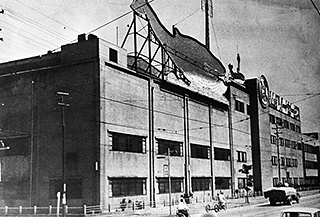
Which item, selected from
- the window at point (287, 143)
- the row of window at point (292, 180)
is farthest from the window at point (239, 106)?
the window at point (287, 143)

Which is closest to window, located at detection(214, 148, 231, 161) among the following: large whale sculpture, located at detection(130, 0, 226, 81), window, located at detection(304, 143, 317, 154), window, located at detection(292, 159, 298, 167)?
large whale sculpture, located at detection(130, 0, 226, 81)

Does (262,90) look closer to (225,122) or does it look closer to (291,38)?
(225,122)

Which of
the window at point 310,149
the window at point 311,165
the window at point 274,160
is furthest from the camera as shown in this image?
the window at point 310,149

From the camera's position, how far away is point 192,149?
5272 cm

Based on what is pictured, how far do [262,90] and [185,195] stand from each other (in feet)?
112

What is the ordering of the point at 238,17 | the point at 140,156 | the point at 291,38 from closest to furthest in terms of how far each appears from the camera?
the point at 291,38
the point at 238,17
the point at 140,156

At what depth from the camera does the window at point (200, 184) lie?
2052 inches

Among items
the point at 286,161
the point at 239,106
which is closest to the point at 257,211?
the point at 239,106

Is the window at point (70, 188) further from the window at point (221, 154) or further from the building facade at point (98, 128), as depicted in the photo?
the window at point (221, 154)

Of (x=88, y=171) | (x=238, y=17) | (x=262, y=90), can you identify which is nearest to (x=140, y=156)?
(x=88, y=171)

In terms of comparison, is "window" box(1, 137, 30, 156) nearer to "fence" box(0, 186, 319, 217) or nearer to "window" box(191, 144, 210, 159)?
"fence" box(0, 186, 319, 217)

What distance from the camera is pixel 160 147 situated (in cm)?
4597

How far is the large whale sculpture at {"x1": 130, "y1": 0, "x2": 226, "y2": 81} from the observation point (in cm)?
4741

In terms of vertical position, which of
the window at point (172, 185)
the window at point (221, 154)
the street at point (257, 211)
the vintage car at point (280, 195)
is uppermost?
the window at point (221, 154)
